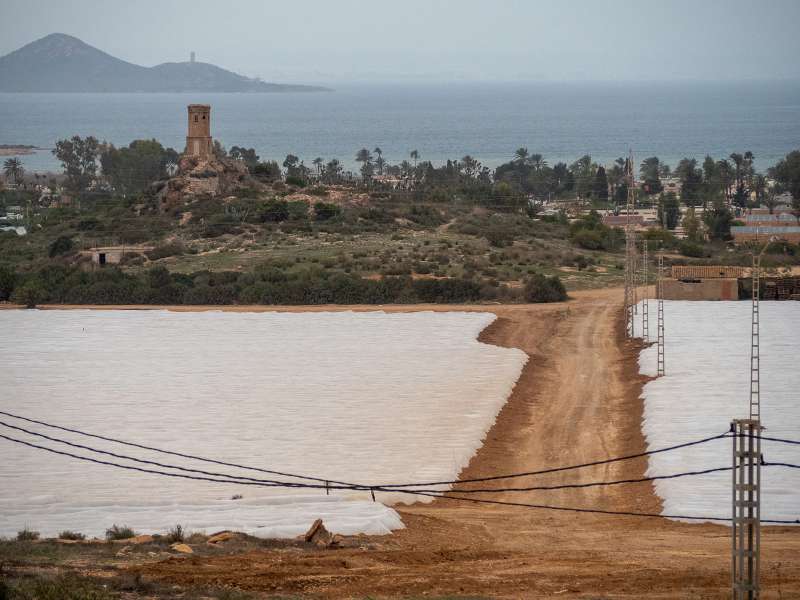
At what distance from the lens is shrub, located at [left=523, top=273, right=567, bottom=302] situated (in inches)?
1902

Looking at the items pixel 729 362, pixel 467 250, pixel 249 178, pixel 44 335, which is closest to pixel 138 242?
pixel 249 178

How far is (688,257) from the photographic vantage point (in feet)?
204

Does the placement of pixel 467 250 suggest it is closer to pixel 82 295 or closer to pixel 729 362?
pixel 82 295

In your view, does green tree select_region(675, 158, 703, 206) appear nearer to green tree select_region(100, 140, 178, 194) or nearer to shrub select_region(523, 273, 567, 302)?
green tree select_region(100, 140, 178, 194)

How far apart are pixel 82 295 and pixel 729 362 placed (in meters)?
27.1

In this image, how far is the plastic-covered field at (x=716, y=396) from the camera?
853 inches

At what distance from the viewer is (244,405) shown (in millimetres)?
29656

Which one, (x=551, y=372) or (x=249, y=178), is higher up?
(x=249, y=178)

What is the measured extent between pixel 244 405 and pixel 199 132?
4224cm

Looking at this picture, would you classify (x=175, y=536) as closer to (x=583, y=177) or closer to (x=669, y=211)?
(x=669, y=211)

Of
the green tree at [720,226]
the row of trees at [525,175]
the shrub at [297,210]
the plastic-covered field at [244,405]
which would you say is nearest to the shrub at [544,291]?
the plastic-covered field at [244,405]

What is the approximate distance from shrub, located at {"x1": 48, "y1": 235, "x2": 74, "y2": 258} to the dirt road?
39.4 meters

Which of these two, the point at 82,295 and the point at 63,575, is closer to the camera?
the point at 63,575

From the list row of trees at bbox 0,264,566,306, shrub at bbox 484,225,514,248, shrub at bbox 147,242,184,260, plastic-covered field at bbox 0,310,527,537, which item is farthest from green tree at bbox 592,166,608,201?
plastic-covered field at bbox 0,310,527,537
